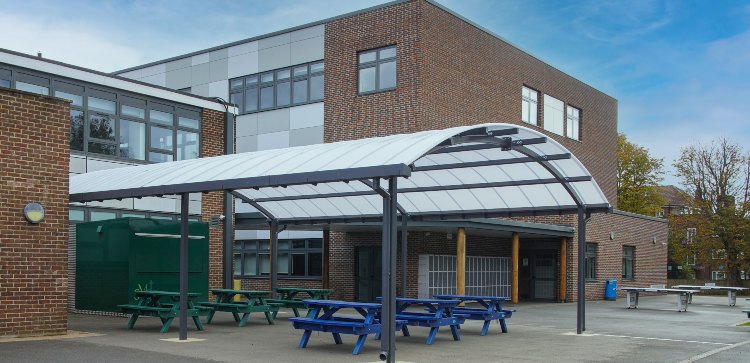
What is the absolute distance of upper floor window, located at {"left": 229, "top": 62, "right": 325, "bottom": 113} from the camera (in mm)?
29203

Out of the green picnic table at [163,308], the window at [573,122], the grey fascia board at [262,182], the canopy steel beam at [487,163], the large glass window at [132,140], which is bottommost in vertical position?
the green picnic table at [163,308]

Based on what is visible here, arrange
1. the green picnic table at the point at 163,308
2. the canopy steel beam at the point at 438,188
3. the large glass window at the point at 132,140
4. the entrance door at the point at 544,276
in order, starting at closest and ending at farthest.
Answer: the green picnic table at the point at 163,308 → the canopy steel beam at the point at 438,188 → the large glass window at the point at 132,140 → the entrance door at the point at 544,276

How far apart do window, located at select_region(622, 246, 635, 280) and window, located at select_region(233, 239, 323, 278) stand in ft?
44.6

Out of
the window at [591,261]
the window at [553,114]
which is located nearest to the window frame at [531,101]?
the window at [553,114]

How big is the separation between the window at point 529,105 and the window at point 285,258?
937cm

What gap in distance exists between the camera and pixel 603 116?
38.9 meters

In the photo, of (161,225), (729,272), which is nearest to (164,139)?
(161,225)

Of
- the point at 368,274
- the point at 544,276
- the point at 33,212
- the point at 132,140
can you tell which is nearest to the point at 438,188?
the point at 33,212

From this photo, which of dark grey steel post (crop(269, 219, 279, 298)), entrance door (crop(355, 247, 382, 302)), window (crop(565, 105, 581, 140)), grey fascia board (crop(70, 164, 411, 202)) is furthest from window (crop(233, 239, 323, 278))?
grey fascia board (crop(70, 164, 411, 202))

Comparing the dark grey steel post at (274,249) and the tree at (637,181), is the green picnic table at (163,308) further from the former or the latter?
the tree at (637,181)

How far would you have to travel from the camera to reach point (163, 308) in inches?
611

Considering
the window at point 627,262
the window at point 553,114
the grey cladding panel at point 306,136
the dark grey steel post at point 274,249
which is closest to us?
the dark grey steel post at point 274,249

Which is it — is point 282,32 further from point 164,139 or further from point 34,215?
point 34,215

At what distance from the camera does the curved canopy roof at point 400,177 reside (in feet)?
40.9
